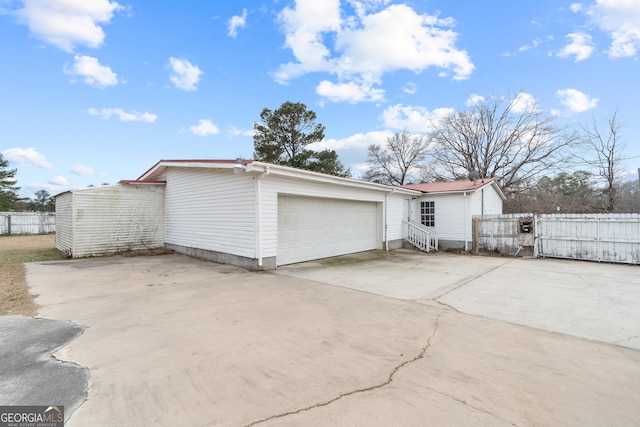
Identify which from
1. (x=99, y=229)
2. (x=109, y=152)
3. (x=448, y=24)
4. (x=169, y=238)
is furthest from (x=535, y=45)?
(x=109, y=152)

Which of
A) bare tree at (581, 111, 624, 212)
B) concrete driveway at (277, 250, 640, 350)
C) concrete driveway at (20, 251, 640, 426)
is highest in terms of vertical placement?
bare tree at (581, 111, 624, 212)

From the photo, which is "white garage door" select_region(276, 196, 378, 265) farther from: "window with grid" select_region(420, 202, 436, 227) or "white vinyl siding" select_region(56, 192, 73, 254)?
"white vinyl siding" select_region(56, 192, 73, 254)

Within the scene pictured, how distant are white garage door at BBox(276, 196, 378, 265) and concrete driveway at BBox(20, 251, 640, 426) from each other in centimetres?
323

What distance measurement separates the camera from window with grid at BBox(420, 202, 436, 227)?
45.7 feet

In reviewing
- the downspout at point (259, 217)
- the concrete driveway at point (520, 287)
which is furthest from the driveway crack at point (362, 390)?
the downspout at point (259, 217)

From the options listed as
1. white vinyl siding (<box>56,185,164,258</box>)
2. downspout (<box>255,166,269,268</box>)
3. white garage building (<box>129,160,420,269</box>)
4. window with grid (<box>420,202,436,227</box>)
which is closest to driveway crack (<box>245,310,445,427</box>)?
downspout (<box>255,166,269,268</box>)

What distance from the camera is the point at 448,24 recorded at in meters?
11.3

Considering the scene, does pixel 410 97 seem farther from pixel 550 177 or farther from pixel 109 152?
pixel 109 152

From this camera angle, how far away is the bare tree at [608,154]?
16859 mm

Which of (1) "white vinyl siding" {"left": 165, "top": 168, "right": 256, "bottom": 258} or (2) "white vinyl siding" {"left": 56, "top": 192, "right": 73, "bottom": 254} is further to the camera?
(2) "white vinyl siding" {"left": 56, "top": 192, "right": 73, "bottom": 254}

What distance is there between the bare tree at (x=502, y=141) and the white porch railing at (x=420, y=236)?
13932 mm

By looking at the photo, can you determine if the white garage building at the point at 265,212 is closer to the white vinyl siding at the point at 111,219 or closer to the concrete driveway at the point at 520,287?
the white vinyl siding at the point at 111,219

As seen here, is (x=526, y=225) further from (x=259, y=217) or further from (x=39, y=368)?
(x=39, y=368)

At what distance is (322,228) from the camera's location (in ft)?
32.9
